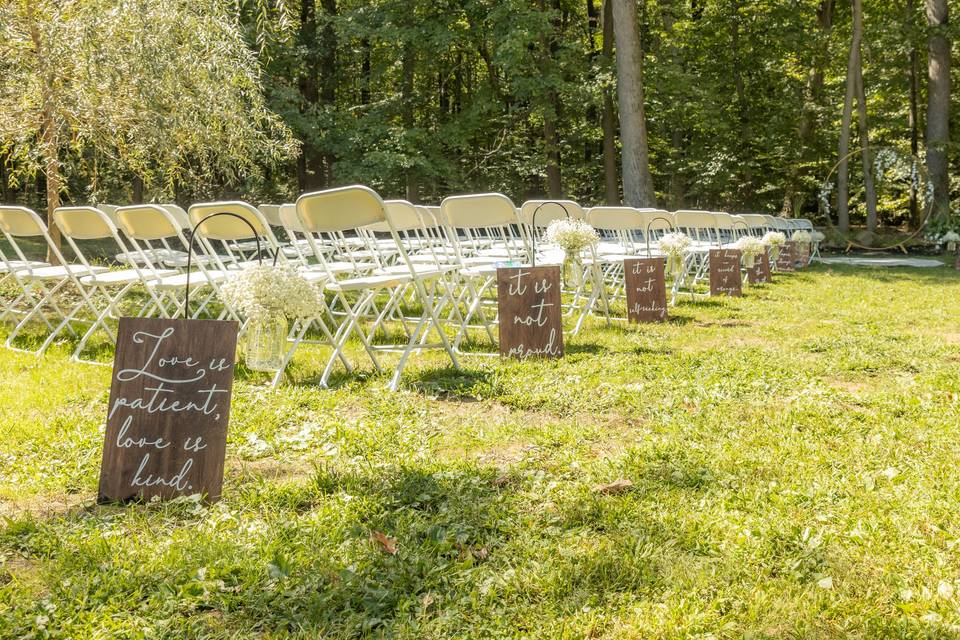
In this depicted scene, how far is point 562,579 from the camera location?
1805mm

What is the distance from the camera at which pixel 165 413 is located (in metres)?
2.27

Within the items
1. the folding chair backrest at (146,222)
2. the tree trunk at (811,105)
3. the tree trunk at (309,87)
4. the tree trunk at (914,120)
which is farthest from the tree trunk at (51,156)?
the tree trunk at (914,120)

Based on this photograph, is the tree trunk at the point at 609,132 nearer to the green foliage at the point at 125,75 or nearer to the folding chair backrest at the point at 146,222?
the green foliage at the point at 125,75

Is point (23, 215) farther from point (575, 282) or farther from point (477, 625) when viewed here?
point (477, 625)

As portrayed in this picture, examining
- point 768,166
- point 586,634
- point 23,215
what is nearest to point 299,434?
point 586,634

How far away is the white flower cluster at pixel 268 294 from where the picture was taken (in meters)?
3.08

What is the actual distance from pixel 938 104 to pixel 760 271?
9.34 metres

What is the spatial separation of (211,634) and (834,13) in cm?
2280

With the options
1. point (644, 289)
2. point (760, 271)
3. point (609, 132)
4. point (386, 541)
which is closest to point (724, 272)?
point (760, 271)

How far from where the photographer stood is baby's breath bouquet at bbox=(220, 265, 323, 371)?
3.08m

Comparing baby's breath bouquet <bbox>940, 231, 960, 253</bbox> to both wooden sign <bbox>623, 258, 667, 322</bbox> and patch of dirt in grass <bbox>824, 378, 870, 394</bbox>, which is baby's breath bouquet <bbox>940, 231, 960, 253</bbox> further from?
patch of dirt in grass <bbox>824, 378, 870, 394</bbox>

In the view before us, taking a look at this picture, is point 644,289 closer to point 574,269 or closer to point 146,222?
point 574,269

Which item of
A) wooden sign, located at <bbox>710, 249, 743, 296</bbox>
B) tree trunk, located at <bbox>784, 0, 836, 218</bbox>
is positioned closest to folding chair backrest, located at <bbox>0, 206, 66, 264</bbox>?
wooden sign, located at <bbox>710, 249, 743, 296</bbox>

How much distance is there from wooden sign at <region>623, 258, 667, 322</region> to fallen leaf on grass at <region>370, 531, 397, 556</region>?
397 cm
